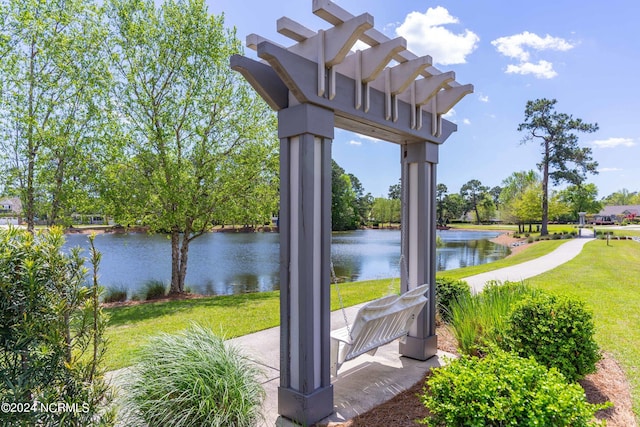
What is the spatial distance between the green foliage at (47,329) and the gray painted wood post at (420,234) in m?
2.96

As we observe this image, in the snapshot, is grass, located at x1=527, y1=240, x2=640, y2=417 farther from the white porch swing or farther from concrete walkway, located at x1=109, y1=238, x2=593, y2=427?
concrete walkway, located at x1=109, y1=238, x2=593, y2=427

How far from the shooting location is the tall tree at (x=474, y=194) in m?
67.1

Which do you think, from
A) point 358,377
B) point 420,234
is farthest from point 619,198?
point 358,377

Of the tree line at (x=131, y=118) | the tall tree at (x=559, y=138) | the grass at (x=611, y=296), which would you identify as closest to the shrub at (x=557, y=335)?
the grass at (x=611, y=296)

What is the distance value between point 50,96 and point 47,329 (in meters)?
9.35

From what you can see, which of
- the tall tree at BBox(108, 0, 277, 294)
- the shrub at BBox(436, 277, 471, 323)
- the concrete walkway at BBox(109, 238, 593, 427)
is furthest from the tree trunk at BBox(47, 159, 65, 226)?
the shrub at BBox(436, 277, 471, 323)

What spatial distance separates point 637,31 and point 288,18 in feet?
36.5

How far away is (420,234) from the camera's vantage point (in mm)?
3844

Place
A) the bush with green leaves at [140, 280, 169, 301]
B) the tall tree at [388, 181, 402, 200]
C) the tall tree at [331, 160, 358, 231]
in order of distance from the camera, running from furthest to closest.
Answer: the tall tree at [388, 181, 402, 200] < the tall tree at [331, 160, 358, 231] < the bush with green leaves at [140, 280, 169, 301]

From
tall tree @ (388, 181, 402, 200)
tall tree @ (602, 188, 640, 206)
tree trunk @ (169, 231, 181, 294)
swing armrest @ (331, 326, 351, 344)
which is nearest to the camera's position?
swing armrest @ (331, 326, 351, 344)

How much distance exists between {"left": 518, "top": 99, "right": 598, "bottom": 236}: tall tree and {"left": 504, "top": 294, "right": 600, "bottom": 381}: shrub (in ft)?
98.9

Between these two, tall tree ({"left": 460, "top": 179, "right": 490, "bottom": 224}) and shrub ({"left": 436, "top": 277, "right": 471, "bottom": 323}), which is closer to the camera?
shrub ({"left": 436, "top": 277, "right": 471, "bottom": 323})

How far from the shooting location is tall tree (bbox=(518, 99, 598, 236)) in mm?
27969

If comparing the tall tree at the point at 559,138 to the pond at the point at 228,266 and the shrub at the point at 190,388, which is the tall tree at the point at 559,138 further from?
the shrub at the point at 190,388
